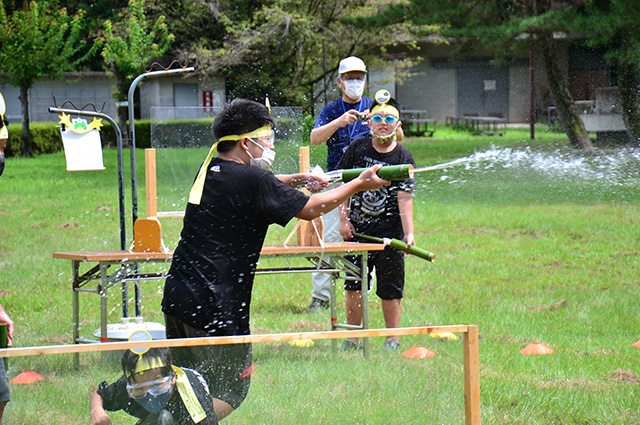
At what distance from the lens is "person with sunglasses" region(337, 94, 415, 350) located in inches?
212

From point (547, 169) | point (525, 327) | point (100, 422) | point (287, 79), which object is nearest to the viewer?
point (100, 422)

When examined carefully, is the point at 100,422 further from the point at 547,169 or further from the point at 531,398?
the point at 547,169

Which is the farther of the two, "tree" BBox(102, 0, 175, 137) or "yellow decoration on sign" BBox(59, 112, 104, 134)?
"tree" BBox(102, 0, 175, 137)

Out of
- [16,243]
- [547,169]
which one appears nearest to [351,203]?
[16,243]

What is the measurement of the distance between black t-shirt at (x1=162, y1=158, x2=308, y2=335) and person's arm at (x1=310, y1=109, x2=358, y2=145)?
91.0 inches

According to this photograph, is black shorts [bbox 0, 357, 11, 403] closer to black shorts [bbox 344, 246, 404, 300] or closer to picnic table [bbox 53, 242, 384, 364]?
picnic table [bbox 53, 242, 384, 364]

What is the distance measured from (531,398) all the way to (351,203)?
1920mm

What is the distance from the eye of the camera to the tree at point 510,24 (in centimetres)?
1516

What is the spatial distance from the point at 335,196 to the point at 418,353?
3.10 feet

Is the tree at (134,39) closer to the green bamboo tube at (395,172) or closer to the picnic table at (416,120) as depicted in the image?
the picnic table at (416,120)

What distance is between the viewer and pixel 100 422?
2.56 m

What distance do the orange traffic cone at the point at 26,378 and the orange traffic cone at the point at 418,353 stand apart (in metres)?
1.26

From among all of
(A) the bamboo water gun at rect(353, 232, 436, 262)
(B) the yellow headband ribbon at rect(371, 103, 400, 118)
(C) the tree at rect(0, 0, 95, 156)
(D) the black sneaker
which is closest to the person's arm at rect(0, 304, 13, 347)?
(A) the bamboo water gun at rect(353, 232, 436, 262)

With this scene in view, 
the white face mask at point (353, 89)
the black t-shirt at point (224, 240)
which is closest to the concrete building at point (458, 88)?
the white face mask at point (353, 89)
